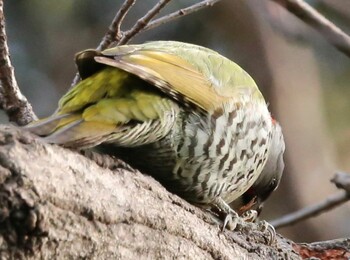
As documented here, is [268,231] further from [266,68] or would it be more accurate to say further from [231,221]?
[266,68]

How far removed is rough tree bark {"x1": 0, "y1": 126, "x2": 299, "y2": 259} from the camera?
1521 mm

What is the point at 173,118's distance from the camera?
2342 millimetres

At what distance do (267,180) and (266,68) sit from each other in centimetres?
255

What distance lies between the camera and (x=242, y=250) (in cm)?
238

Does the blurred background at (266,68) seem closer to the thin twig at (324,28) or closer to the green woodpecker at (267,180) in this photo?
the green woodpecker at (267,180)

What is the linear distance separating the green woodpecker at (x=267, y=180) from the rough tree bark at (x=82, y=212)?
1.00 meters

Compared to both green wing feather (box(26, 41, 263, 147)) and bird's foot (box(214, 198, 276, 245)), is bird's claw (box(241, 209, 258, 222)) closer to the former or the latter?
bird's foot (box(214, 198, 276, 245))

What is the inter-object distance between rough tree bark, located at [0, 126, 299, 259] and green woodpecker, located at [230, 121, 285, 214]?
100 cm

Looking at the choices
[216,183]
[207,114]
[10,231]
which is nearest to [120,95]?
[207,114]

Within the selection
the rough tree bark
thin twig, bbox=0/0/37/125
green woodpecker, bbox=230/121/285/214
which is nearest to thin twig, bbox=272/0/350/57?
the rough tree bark

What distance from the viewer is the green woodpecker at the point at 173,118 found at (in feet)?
6.75

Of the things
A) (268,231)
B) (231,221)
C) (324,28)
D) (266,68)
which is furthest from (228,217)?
(266,68)

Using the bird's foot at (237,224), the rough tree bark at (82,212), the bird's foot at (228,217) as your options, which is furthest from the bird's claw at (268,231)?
the rough tree bark at (82,212)

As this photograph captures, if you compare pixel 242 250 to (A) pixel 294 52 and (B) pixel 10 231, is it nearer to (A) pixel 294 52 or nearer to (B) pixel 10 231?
(B) pixel 10 231
